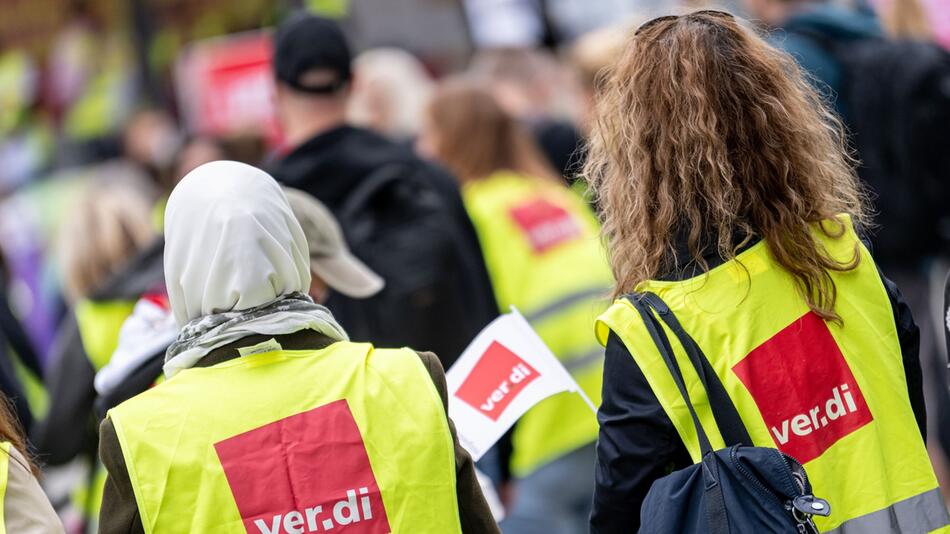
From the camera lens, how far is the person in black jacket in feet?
17.1

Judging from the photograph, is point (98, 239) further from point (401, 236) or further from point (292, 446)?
point (292, 446)

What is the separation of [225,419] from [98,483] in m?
2.16

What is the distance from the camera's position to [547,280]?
622 cm

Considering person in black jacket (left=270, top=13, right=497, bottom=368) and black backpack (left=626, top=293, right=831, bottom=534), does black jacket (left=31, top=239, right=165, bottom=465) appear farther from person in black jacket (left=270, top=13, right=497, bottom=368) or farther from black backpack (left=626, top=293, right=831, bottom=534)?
black backpack (left=626, top=293, right=831, bottom=534)

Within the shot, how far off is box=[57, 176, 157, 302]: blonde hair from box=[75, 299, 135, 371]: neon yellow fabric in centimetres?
101

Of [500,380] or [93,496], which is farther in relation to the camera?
[93,496]

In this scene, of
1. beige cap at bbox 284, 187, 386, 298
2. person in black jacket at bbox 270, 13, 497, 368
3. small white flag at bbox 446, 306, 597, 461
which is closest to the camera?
small white flag at bbox 446, 306, 597, 461

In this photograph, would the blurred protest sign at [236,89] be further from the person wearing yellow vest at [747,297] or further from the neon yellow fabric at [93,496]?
the person wearing yellow vest at [747,297]

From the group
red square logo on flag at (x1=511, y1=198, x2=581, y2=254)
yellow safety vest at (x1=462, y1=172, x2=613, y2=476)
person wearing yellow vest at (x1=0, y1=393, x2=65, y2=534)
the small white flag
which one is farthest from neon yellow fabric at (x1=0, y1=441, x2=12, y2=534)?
red square logo on flag at (x1=511, y1=198, x2=581, y2=254)

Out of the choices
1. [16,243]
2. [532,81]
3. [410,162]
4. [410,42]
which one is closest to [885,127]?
[410,162]

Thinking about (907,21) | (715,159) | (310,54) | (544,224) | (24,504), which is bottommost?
(544,224)

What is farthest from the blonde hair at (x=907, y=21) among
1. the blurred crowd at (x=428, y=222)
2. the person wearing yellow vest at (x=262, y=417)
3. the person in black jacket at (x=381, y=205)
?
the person wearing yellow vest at (x=262, y=417)

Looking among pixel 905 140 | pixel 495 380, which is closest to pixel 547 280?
pixel 905 140

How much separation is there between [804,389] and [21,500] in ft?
5.36
